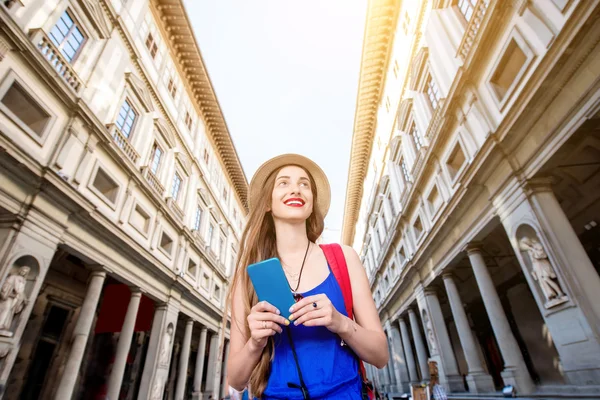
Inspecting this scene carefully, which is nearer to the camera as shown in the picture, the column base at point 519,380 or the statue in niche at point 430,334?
the column base at point 519,380

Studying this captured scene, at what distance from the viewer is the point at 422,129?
15.6 m

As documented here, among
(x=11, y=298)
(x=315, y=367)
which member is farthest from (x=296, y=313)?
(x=11, y=298)

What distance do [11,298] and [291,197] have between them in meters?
8.89

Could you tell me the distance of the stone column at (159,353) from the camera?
1343 centimetres

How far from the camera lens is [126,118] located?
13805 millimetres

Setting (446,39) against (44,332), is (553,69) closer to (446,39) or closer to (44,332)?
(446,39)

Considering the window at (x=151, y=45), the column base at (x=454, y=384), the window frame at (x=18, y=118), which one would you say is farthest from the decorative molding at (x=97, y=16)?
the column base at (x=454, y=384)

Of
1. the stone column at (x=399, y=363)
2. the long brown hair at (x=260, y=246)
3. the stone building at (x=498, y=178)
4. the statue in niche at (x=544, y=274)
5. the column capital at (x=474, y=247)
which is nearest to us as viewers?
the long brown hair at (x=260, y=246)

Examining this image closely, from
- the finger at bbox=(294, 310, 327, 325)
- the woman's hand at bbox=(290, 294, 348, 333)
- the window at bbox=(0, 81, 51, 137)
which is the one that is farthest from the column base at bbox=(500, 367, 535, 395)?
the window at bbox=(0, 81, 51, 137)

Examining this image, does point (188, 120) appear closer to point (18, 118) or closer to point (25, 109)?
Answer: point (25, 109)

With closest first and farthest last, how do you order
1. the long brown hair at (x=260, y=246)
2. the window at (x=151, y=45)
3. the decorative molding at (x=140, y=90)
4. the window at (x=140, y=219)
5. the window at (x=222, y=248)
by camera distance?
1. the long brown hair at (x=260, y=246)
2. the window at (x=140, y=219)
3. the decorative molding at (x=140, y=90)
4. the window at (x=151, y=45)
5. the window at (x=222, y=248)

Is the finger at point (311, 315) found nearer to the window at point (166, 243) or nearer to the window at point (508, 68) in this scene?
the window at point (508, 68)

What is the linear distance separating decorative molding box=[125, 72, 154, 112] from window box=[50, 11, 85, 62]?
8.22ft

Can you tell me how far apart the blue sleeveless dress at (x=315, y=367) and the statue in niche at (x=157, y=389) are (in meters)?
15.1
